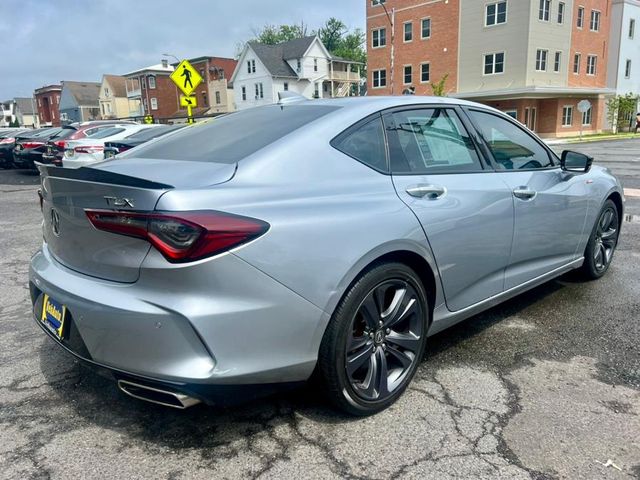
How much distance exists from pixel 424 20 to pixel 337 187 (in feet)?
136

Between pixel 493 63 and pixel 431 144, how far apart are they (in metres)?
36.9

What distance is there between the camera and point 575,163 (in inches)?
162

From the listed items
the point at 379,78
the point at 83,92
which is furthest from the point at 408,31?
the point at 83,92

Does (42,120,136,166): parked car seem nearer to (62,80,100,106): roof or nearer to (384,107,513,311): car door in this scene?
(384,107,513,311): car door

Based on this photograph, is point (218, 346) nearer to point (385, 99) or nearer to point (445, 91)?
point (385, 99)

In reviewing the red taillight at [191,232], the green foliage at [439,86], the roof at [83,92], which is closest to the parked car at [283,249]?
the red taillight at [191,232]

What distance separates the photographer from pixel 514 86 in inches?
1396

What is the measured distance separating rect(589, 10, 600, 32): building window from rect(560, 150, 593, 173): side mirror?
4181 cm

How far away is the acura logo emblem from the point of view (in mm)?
2699

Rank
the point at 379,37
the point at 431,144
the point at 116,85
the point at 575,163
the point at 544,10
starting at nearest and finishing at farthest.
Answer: the point at 431,144 → the point at 575,163 → the point at 544,10 → the point at 379,37 → the point at 116,85

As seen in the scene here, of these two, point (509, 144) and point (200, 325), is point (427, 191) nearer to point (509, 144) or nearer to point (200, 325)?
point (509, 144)

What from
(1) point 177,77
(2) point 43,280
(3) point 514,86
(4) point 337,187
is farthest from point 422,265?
(3) point 514,86

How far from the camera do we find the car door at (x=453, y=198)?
292 centimetres

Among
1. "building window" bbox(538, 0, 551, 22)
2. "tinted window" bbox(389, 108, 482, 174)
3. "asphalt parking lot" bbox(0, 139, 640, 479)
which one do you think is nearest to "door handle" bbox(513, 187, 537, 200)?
"tinted window" bbox(389, 108, 482, 174)
